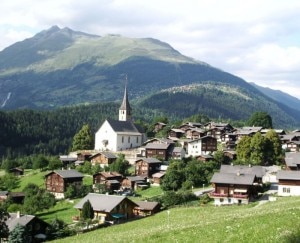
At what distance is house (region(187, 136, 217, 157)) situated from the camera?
315 feet

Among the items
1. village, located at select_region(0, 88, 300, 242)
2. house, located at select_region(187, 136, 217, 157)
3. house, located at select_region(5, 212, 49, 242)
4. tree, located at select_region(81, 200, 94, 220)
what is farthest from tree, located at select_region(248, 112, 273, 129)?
house, located at select_region(5, 212, 49, 242)

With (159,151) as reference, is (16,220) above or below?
below

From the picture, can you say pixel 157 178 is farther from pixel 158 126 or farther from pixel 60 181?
pixel 158 126

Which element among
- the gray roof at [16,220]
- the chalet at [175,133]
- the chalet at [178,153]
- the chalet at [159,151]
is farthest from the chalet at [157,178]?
the chalet at [175,133]

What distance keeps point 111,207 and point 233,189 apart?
17.6m

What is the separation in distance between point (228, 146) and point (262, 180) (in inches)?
1174

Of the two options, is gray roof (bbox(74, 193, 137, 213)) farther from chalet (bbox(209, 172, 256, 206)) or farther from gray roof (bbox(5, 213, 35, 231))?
chalet (bbox(209, 172, 256, 206))

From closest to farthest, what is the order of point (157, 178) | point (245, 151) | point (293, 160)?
point (293, 160)
point (157, 178)
point (245, 151)

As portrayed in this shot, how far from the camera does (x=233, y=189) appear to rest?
63656mm

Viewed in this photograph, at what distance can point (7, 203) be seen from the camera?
236 ft

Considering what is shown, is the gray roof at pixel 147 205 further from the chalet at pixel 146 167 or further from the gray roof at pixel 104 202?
the chalet at pixel 146 167

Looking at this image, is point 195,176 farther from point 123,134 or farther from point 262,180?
point 123,134

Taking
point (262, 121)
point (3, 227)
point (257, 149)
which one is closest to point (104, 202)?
point (3, 227)

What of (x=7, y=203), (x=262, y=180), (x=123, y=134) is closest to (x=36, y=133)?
(x=123, y=134)
